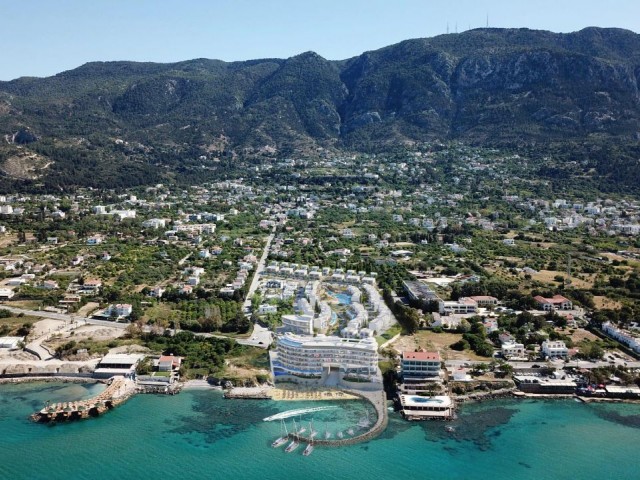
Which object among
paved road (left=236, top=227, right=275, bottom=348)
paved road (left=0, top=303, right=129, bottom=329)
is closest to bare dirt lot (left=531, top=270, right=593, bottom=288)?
paved road (left=236, top=227, right=275, bottom=348)

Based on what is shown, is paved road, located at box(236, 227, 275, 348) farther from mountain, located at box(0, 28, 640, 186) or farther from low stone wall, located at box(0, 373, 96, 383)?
mountain, located at box(0, 28, 640, 186)

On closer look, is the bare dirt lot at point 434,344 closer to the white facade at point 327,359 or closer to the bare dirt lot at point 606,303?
the white facade at point 327,359

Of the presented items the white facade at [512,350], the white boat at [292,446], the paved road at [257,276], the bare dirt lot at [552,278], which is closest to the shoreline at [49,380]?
the white boat at [292,446]

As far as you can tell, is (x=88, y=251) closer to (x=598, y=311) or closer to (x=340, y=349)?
(x=340, y=349)

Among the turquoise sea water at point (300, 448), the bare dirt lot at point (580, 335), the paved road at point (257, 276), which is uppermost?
the paved road at point (257, 276)

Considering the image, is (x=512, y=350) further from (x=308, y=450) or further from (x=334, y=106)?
(x=334, y=106)
